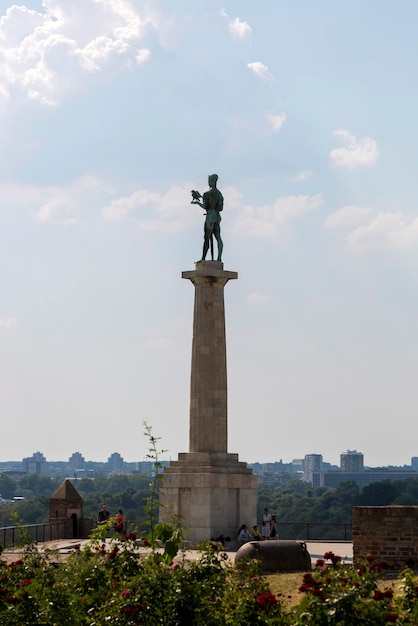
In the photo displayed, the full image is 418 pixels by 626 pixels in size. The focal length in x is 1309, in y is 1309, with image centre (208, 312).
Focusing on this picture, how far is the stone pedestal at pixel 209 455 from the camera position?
3875 centimetres

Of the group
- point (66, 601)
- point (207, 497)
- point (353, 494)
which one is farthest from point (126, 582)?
point (353, 494)

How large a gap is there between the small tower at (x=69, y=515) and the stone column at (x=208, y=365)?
226 inches

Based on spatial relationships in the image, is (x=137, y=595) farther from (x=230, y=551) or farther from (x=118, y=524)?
(x=230, y=551)

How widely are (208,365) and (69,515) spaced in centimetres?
769

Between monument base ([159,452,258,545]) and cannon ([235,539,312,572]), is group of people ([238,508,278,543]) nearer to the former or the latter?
monument base ([159,452,258,545])

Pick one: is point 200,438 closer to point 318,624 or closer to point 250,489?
point 250,489

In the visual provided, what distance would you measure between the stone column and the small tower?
573 centimetres

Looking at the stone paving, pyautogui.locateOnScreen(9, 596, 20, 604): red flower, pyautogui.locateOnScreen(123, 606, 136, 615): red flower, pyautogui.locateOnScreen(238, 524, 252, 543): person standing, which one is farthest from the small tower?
pyautogui.locateOnScreen(123, 606, 136, 615): red flower

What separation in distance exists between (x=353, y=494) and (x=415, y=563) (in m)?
118

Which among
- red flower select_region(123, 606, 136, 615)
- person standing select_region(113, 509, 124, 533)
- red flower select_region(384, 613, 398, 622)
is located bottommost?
red flower select_region(123, 606, 136, 615)

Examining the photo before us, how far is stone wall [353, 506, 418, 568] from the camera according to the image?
86.5 ft

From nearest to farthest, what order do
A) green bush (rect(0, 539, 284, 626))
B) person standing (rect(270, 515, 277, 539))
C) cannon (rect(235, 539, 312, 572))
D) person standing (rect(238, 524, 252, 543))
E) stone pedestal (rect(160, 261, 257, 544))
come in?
green bush (rect(0, 539, 284, 626)), cannon (rect(235, 539, 312, 572)), person standing (rect(238, 524, 252, 543)), person standing (rect(270, 515, 277, 539)), stone pedestal (rect(160, 261, 257, 544))

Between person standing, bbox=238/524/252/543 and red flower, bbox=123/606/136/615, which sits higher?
person standing, bbox=238/524/252/543

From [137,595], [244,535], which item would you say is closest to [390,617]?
[137,595]
